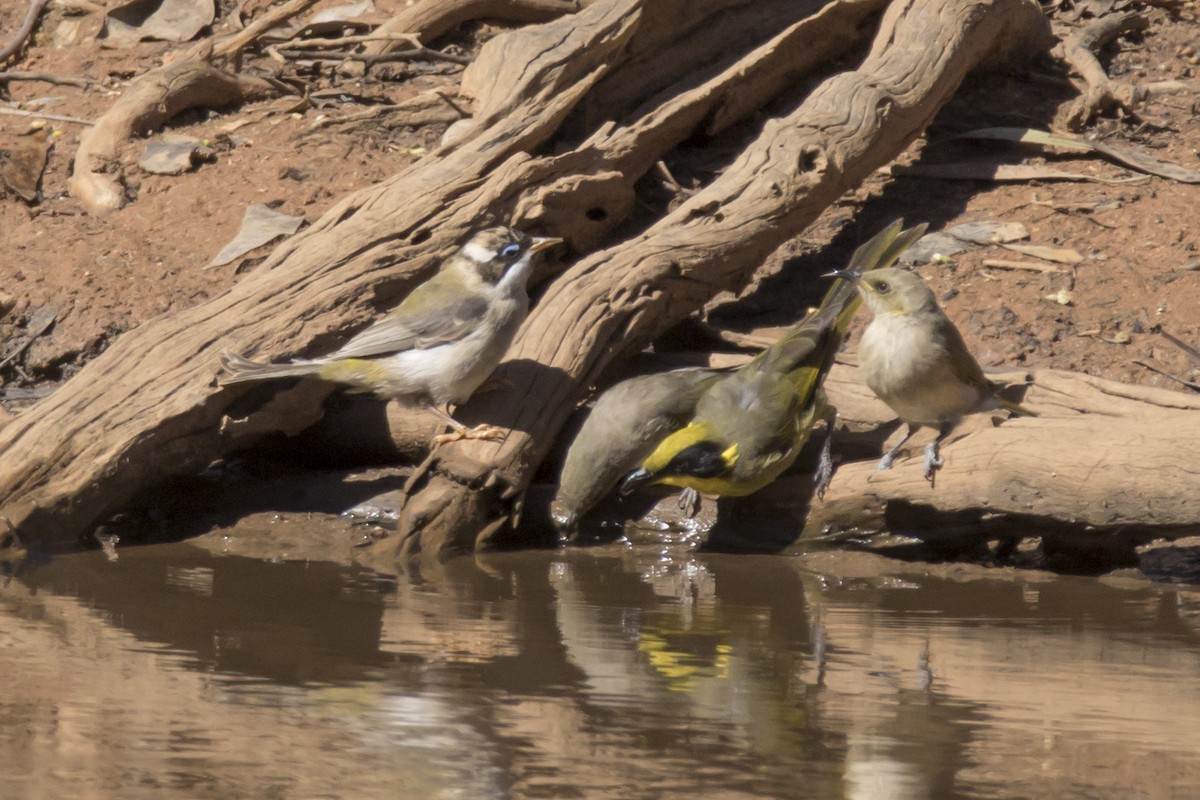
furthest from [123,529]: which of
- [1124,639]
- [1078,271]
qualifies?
[1078,271]

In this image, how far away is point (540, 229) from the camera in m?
7.84

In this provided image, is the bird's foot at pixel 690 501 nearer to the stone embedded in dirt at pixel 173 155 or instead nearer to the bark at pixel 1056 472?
the bark at pixel 1056 472

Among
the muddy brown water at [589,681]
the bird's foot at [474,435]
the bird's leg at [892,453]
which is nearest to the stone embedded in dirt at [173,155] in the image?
the muddy brown water at [589,681]

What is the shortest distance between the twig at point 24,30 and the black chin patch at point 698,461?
6798mm

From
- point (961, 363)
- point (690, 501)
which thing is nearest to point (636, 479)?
point (690, 501)

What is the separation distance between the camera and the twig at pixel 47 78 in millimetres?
10680

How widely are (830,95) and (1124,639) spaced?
3.92m

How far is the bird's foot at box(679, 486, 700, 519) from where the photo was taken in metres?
7.16

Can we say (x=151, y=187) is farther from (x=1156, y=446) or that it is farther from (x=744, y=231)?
(x=1156, y=446)

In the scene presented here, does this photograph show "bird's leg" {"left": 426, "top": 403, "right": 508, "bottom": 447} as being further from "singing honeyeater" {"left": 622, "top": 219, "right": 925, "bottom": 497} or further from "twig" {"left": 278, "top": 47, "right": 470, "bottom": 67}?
"twig" {"left": 278, "top": 47, "right": 470, "bottom": 67}

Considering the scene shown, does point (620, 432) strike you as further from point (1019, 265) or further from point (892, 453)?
point (1019, 265)

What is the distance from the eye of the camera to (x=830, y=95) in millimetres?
8516

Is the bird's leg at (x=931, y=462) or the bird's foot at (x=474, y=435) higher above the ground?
the bird's foot at (x=474, y=435)

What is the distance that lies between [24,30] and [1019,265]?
7.11m
